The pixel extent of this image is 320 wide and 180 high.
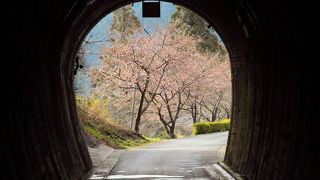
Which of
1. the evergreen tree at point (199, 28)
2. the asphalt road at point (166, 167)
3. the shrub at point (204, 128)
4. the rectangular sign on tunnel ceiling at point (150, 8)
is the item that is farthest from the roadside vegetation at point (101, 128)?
the evergreen tree at point (199, 28)

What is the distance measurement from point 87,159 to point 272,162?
25.3ft

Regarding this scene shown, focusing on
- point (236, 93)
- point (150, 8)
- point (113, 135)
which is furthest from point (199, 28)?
point (150, 8)

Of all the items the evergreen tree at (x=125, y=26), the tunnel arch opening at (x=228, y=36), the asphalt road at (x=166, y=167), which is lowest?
the asphalt road at (x=166, y=167)

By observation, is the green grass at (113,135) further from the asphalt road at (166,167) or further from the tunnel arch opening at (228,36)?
the tunnel arch opening at (228,36)

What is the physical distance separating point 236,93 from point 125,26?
3014 centimetres

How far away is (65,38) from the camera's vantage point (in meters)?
13.5

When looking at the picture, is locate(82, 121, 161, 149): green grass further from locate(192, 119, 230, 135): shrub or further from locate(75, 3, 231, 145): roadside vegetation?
locate(192, 119, 230, 135): shrub

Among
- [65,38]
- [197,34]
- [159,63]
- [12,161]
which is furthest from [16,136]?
[197,34]

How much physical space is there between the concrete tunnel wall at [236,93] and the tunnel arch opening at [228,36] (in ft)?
0.13

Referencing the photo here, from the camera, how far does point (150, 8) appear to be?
50.8 feet

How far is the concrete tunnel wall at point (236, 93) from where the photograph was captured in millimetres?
8336

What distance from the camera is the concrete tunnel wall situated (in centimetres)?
834

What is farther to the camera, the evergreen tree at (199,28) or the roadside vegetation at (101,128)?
the evergreen tree at (199,28)

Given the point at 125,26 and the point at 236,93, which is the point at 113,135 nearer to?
the point at 125,26
